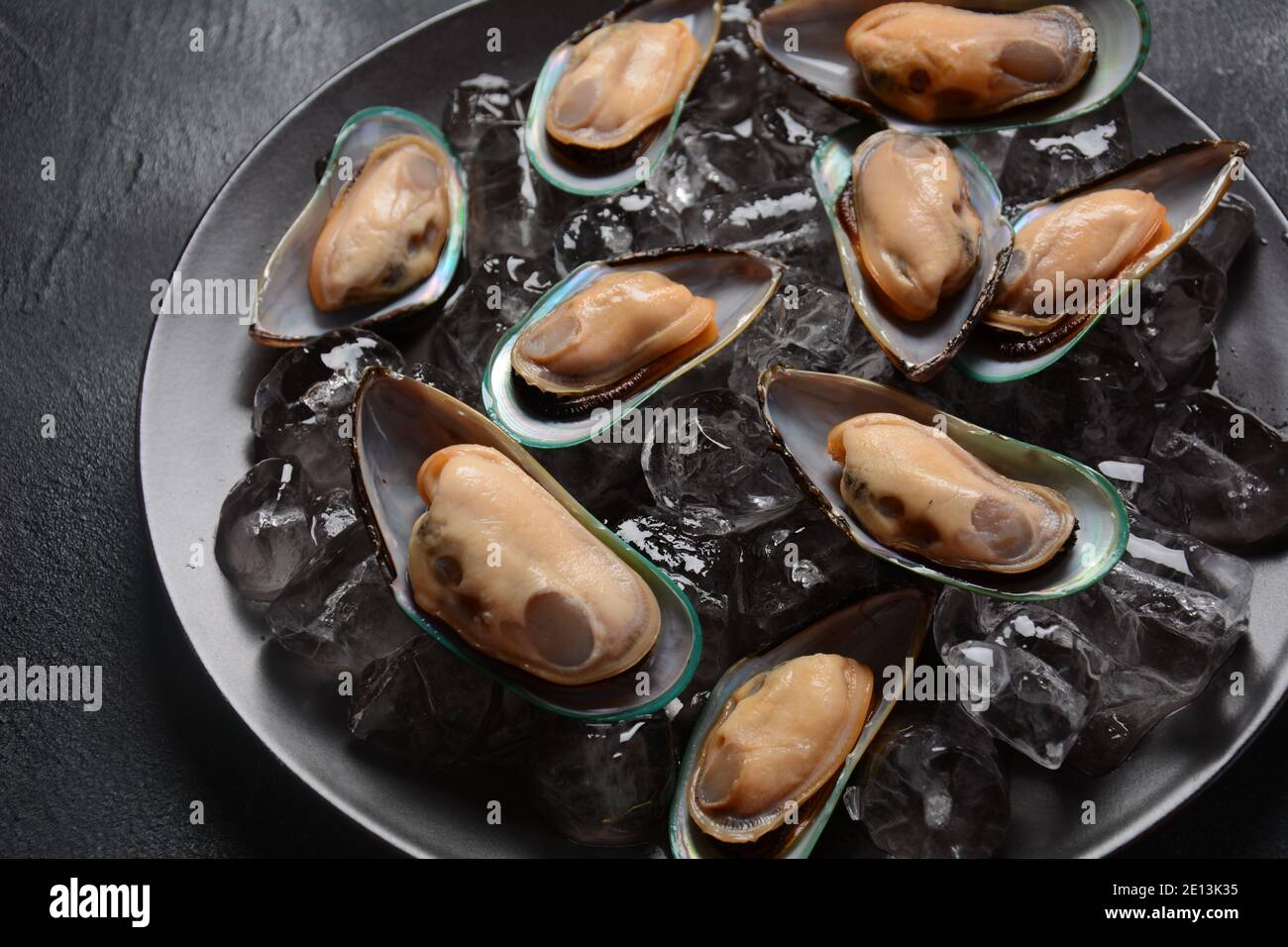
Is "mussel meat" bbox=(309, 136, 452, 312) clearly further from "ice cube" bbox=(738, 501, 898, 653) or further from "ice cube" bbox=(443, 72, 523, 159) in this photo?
"ice cube" bbox=(738, 501, 898, 653)

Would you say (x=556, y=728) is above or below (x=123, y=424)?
below

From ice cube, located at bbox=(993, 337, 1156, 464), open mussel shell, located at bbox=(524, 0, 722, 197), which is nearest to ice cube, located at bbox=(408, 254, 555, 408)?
open mussel shell, located at bbox=(524, 0, 722, 197)

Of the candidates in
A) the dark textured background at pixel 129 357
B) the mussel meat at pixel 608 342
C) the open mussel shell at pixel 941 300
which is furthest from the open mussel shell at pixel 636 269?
the dark textured background at pixel 129 357

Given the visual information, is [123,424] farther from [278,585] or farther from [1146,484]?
[1146,484]

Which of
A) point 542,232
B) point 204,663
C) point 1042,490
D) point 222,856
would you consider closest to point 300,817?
point 222,856

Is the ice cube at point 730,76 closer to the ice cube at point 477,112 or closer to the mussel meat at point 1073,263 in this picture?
the ice cube at point 477,112

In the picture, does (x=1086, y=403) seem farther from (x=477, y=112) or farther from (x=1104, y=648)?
(x=477, y=112)
